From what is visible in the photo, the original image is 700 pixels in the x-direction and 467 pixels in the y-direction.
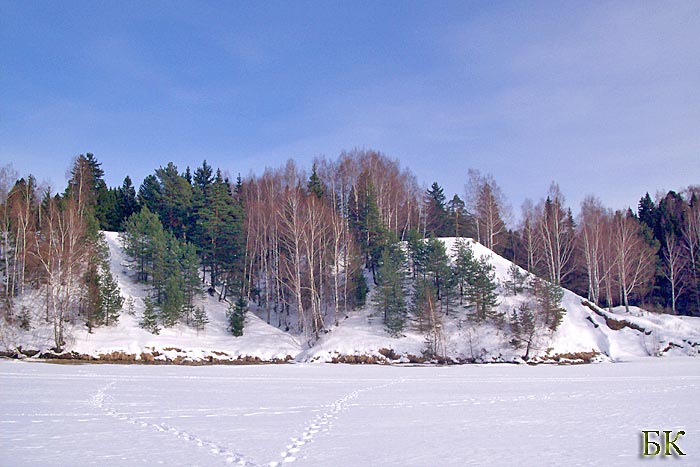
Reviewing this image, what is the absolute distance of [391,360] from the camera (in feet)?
122

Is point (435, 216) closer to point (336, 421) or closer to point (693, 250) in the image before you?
point (693, 250)

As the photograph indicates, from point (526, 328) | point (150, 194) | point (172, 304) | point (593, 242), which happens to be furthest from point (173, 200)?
point (593, 242)

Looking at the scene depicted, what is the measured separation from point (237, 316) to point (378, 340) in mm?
11635

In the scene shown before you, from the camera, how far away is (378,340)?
3878cm

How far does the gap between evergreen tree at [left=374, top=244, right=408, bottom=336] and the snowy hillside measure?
102 centimetres

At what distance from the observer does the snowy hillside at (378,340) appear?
35562mm

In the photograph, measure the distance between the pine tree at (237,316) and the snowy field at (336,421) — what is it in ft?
64.8

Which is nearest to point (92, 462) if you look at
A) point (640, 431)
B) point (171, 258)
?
point (640, 431)

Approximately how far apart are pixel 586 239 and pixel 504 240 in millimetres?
14673

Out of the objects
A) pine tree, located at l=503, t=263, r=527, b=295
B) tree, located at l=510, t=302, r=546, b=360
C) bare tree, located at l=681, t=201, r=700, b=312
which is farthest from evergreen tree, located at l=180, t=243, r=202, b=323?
bare tree, located at l=681, t=201, r=700, b=312

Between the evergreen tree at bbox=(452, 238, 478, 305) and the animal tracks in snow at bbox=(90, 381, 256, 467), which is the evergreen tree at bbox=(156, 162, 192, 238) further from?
the animal tracks in snow at bbox=(90, 381, 256, 467)

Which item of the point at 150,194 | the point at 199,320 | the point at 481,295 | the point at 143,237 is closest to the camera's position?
the point at 481,295

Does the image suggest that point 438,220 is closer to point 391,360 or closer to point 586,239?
point 586,239

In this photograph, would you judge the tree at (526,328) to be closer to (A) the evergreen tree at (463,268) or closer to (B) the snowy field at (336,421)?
(A) the evergreen tree at (463,268)
